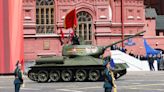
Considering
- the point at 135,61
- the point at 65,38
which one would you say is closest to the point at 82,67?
the point at 135,61

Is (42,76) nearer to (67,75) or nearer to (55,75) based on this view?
(55,75)

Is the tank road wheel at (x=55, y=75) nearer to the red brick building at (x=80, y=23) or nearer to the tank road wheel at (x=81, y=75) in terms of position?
the tank road wheel at (x=81, y=75)

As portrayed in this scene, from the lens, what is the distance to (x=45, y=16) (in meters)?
63.8

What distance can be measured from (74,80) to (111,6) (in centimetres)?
3359

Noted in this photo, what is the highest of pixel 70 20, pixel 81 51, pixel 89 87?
pixel 70 20

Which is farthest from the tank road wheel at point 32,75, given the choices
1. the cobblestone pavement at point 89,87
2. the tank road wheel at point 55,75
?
the cobblestone pavement at point 89,87

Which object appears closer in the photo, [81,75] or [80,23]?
[81,75]

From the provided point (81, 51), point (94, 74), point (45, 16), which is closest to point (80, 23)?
point (45, 16)

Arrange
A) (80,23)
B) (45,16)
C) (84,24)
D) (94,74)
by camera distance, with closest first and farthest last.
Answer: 1. (94,74)
2. (45,16)
3. (80,23)
4. (84,24)

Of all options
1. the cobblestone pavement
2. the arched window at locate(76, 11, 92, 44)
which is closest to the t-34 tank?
the cobblestone pavement

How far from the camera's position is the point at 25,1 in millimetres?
62812

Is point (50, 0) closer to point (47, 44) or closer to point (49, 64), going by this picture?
point (47, 44)

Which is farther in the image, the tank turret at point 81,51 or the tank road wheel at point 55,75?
the tank turret at point 81,51

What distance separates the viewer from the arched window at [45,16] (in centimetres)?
6372
